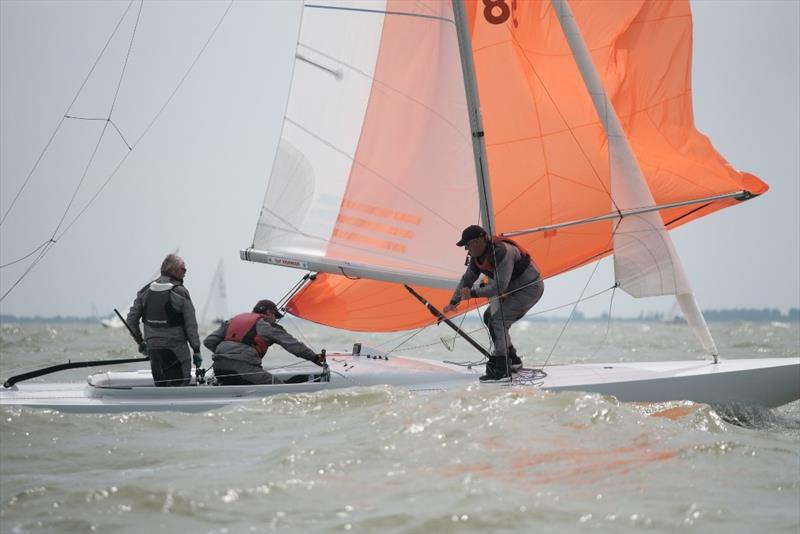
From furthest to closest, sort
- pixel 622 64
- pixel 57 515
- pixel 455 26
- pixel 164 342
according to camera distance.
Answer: pixel 622 64
pixel 455 26
pixel 164 342
pixel 57 515

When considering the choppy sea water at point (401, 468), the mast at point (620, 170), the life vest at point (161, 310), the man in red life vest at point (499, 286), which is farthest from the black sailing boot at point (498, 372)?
the life vest at point (161, 310)

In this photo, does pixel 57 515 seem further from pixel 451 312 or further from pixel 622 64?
pixel 622 64

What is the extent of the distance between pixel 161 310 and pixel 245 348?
70cm

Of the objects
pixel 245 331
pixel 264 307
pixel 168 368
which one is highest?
pixel 264 307

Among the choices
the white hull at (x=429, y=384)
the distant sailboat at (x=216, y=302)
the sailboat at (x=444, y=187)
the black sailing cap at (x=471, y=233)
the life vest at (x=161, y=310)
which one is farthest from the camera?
the distant sailboat at (x=216, y=302)

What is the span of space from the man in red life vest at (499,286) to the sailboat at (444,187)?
0.20 meters

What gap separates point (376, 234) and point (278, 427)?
7.82ft

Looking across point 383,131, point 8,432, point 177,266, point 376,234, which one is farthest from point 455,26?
point 8,432

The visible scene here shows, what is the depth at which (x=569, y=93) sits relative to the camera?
889 centimetres

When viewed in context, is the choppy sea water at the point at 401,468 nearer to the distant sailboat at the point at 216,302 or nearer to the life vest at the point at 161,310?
the life vest at the point at 161,310

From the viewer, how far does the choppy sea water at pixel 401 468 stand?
14.1 ft

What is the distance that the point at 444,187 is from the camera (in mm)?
8086

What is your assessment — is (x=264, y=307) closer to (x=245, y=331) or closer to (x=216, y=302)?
(x=245, y=331)

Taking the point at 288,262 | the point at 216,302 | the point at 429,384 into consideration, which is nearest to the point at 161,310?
the point at 288,262
